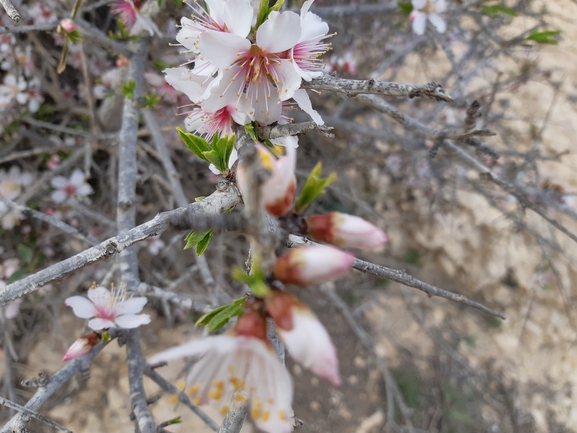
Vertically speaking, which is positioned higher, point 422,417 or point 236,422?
point 236,422

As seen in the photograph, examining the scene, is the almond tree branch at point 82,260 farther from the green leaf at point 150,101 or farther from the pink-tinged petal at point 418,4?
the pink-tinged petal at point 418,4

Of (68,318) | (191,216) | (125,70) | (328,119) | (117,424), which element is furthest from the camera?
(68,318)

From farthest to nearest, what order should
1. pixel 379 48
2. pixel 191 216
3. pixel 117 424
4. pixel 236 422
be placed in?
1. pixel 379 48
2. pixel 117 424
3. pixel 236 422
4. pixel 191 216

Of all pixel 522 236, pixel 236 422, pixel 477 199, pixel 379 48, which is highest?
pixel 379 48

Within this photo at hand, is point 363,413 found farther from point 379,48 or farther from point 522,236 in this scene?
point 379,48

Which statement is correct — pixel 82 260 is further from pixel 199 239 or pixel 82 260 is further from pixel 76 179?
pixel 76 179

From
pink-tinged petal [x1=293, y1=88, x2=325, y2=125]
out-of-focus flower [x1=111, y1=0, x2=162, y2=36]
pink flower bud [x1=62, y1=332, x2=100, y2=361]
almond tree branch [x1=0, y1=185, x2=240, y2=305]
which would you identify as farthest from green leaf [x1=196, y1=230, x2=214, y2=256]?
out-of-focus flower [x1=111, y1=0, x2=162, y2=36]

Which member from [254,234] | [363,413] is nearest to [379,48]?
[254,234]

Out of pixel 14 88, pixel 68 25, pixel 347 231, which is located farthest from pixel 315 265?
pixel 14 88
